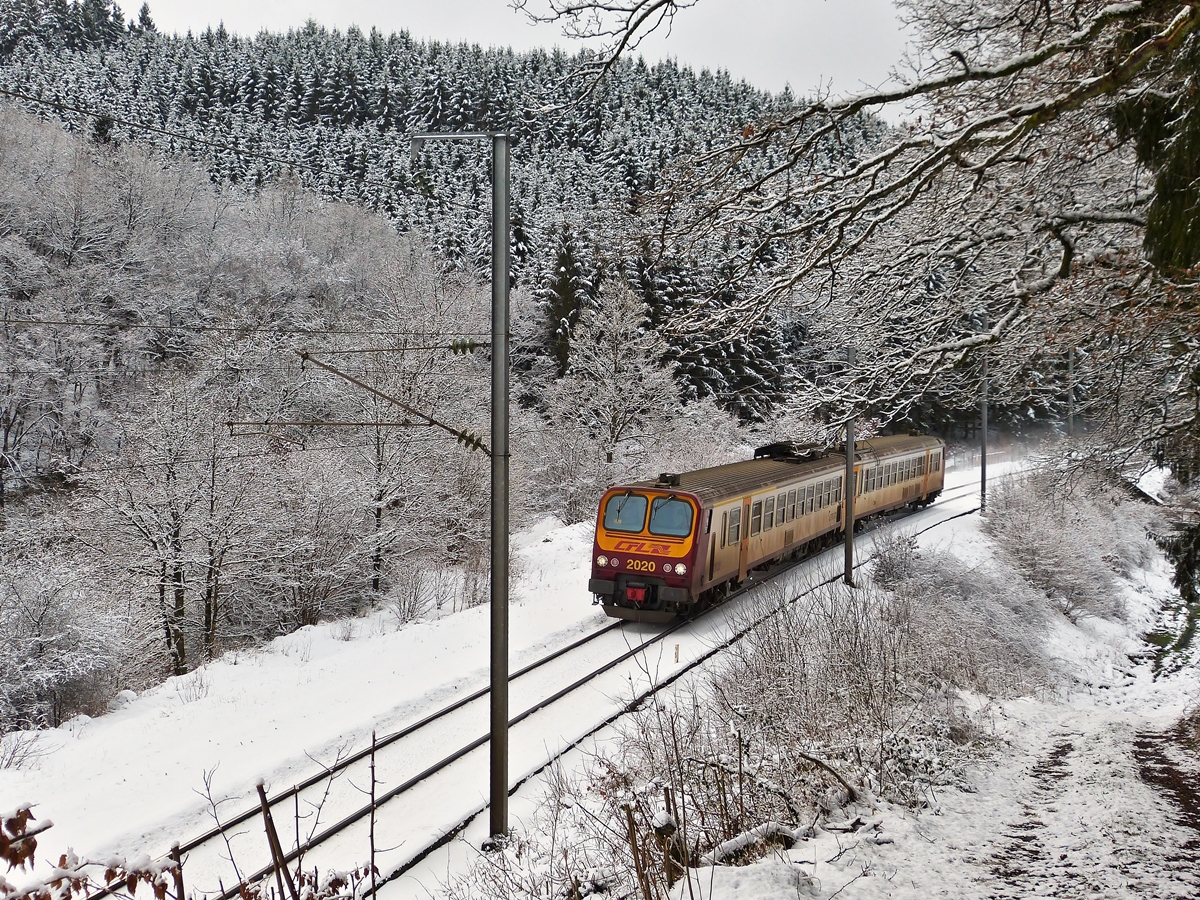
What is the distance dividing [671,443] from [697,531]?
17740 mm

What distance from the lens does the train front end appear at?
1394 centimetres

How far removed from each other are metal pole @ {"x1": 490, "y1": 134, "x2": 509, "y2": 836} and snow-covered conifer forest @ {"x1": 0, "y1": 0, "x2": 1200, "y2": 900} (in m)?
0.47

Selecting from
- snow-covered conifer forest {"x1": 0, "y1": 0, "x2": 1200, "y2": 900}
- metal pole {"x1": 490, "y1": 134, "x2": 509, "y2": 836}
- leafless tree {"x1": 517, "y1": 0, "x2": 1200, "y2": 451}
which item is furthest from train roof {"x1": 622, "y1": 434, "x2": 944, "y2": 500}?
metal pole {"x1": 490, "y1": 134, "x2": 509, "y2": 836}

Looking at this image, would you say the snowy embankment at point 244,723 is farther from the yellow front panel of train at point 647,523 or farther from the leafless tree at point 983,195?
the leafless tree at point 983,195

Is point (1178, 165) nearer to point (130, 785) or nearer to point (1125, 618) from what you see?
point (130, 785)

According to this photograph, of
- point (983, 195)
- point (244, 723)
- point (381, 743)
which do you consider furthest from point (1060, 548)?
point (244, 723)

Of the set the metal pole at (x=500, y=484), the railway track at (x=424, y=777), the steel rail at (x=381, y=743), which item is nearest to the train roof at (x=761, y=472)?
the railway track at (x=424, y=777)

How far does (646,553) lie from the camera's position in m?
14.1

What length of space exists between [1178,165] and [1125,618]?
20215 millimetres

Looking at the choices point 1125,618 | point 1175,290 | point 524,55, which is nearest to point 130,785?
point 1175,290

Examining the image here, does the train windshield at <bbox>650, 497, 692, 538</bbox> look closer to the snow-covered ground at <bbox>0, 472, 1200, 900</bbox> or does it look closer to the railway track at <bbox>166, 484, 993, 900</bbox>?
the railway track at <bbox>166, 484, 993, 900</bbox>

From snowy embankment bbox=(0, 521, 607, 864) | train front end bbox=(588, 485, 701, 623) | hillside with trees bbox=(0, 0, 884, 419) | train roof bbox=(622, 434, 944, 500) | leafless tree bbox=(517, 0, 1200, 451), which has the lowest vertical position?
snowy embankment bbox=(0, 521, 607, 864)

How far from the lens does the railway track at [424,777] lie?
7180 mm

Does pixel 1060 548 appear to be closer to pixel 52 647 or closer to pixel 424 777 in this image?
pixel 424 777
